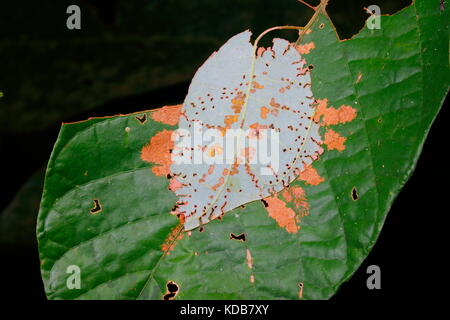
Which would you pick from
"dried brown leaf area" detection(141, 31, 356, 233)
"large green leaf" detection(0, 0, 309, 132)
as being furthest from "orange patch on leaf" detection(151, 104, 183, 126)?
"large green leaf" detection(0, 0, 309, 132)

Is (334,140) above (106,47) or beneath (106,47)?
beneath

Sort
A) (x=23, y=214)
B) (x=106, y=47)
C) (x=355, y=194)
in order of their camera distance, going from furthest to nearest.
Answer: (x=23, y=214) → (x=106, y=47) → (x=355, y=194)

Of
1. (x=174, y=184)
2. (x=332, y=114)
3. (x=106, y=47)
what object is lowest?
(x=174, y=184)

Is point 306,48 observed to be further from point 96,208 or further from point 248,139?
point 96,208

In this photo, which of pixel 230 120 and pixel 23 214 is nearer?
pixel 230 120

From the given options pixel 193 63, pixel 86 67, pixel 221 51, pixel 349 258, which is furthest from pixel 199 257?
pixel 86 67

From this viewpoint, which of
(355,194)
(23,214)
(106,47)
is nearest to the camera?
(355,194)

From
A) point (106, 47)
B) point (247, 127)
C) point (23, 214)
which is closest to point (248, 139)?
Result: point (247, 127)
